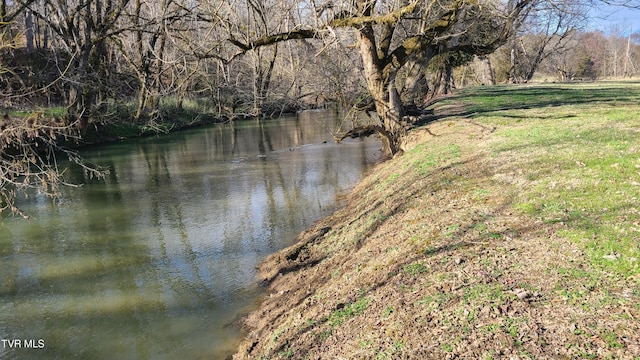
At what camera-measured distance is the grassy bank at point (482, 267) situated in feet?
10.9

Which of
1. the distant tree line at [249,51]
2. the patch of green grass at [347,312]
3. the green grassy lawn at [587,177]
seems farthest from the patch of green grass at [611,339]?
the distant tree line at [249,51]

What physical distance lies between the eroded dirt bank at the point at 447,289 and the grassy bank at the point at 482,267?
14 mm

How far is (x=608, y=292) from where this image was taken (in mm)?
3512

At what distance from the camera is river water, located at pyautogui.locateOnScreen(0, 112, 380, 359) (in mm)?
5746

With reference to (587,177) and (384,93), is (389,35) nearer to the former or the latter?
(384,93)

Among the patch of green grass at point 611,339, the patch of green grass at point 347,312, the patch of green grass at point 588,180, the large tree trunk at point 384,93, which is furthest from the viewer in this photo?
the large tree trunk at point 384,93

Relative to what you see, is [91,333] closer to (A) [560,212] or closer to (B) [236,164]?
(A) [560,212]

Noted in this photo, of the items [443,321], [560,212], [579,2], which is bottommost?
[443,321]

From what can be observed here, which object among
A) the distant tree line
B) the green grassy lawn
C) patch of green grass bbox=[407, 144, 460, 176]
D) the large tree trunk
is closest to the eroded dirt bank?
the green grassy lawn

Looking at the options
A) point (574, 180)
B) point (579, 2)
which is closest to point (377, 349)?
point (574, 180)

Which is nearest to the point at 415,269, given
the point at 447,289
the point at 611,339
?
the point at 447,289

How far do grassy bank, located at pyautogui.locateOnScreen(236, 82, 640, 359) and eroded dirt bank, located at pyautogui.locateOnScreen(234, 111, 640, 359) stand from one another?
14 millimetres

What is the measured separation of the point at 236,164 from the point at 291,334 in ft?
42.2

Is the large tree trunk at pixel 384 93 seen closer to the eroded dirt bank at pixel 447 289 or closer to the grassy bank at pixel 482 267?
the grassy bank at pixel 482 267
